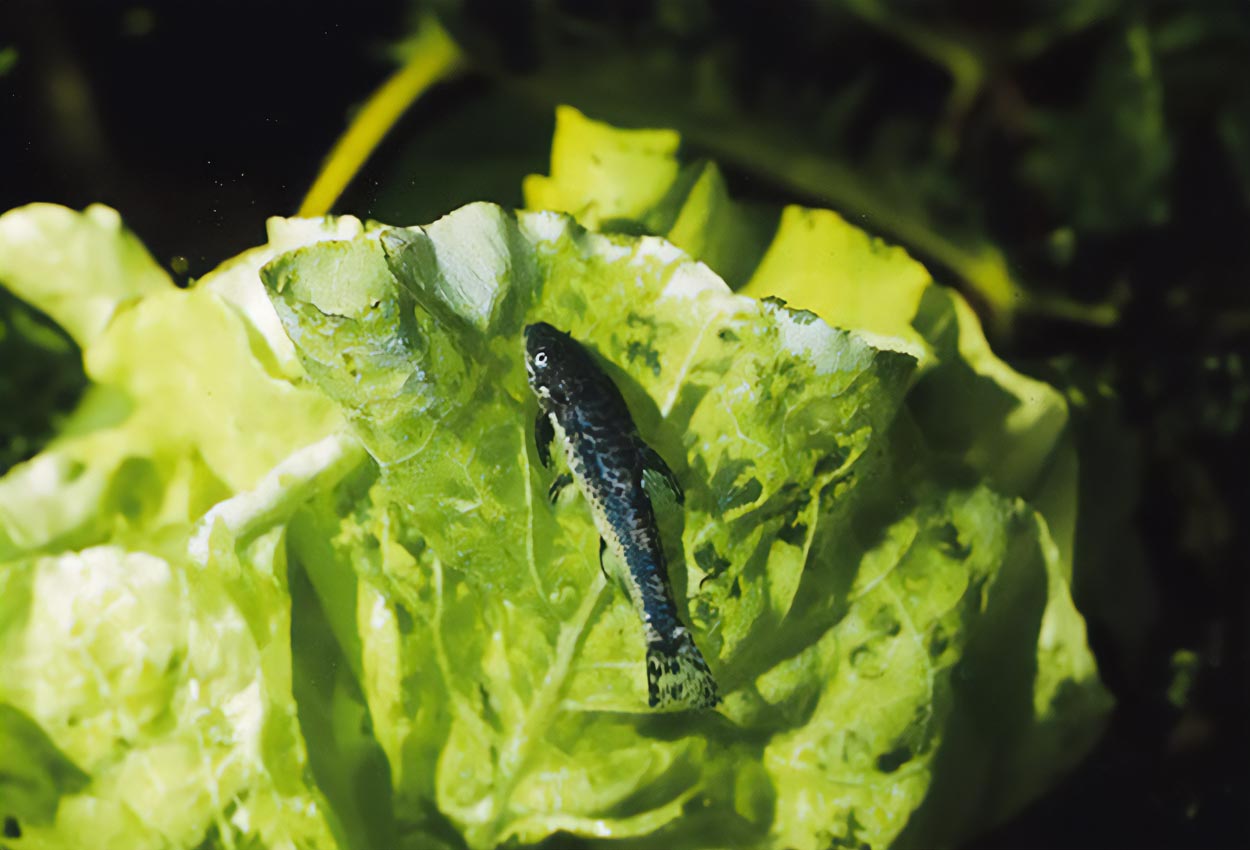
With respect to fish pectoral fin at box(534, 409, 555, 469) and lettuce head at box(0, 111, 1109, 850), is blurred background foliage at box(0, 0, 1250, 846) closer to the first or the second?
lettuce head at box(0, 111, 1109, 850)

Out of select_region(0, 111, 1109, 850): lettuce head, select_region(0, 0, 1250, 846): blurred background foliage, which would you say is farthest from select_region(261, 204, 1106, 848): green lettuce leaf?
select_region(0, 0, 1250, 846): blurred background foliage

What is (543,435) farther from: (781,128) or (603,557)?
(781,128)

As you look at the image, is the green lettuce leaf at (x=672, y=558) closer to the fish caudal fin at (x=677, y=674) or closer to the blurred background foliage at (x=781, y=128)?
the fish caudal fin at (x=677, y=674)

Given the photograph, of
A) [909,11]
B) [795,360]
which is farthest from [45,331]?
[909,11]

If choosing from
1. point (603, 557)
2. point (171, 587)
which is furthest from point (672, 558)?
point (171, 587)

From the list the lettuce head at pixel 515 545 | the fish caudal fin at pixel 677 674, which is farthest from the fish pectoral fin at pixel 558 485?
the fish caudal fin at pixel 677 674
